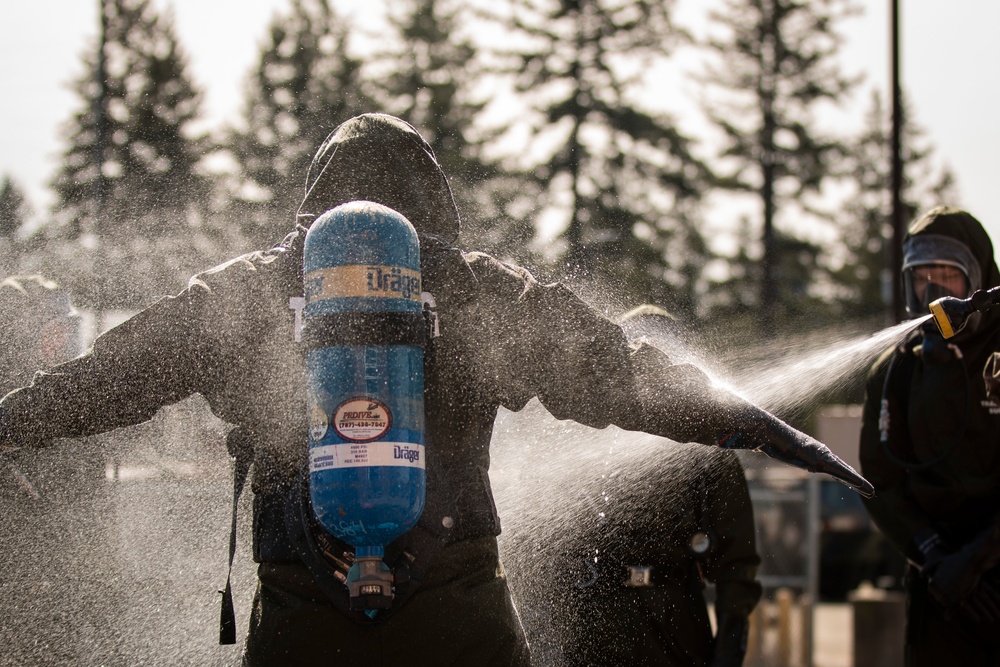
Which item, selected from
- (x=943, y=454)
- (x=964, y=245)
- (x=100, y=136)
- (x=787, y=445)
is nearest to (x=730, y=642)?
(x=943, y=454)

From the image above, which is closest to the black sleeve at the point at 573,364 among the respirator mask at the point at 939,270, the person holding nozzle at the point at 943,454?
the person holding nozzle at the point at 943,454

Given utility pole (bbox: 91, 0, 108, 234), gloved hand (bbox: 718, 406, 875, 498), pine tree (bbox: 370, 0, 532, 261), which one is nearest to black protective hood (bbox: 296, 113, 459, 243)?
gloved hand (bbox: 718, 406, 875, 498)

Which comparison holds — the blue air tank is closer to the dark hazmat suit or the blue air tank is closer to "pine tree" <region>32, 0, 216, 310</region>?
the dark hazmat suit

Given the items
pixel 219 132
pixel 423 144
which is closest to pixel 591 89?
pixel 219 132

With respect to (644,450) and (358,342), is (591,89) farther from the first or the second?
(358,342)

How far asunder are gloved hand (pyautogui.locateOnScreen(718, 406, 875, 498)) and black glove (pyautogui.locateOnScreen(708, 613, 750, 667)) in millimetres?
1922

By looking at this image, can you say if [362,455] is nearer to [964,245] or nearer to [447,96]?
[964,245]

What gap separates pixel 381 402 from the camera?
7.82 feet

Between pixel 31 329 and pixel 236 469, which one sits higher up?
pixel 31 329

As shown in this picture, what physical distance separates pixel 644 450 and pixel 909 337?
1.20 metres

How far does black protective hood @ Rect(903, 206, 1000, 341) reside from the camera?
4453 millimetres

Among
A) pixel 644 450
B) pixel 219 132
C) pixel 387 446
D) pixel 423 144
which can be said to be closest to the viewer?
pixel 387 446

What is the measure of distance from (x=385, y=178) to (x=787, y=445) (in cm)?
123

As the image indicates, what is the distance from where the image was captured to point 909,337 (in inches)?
181
